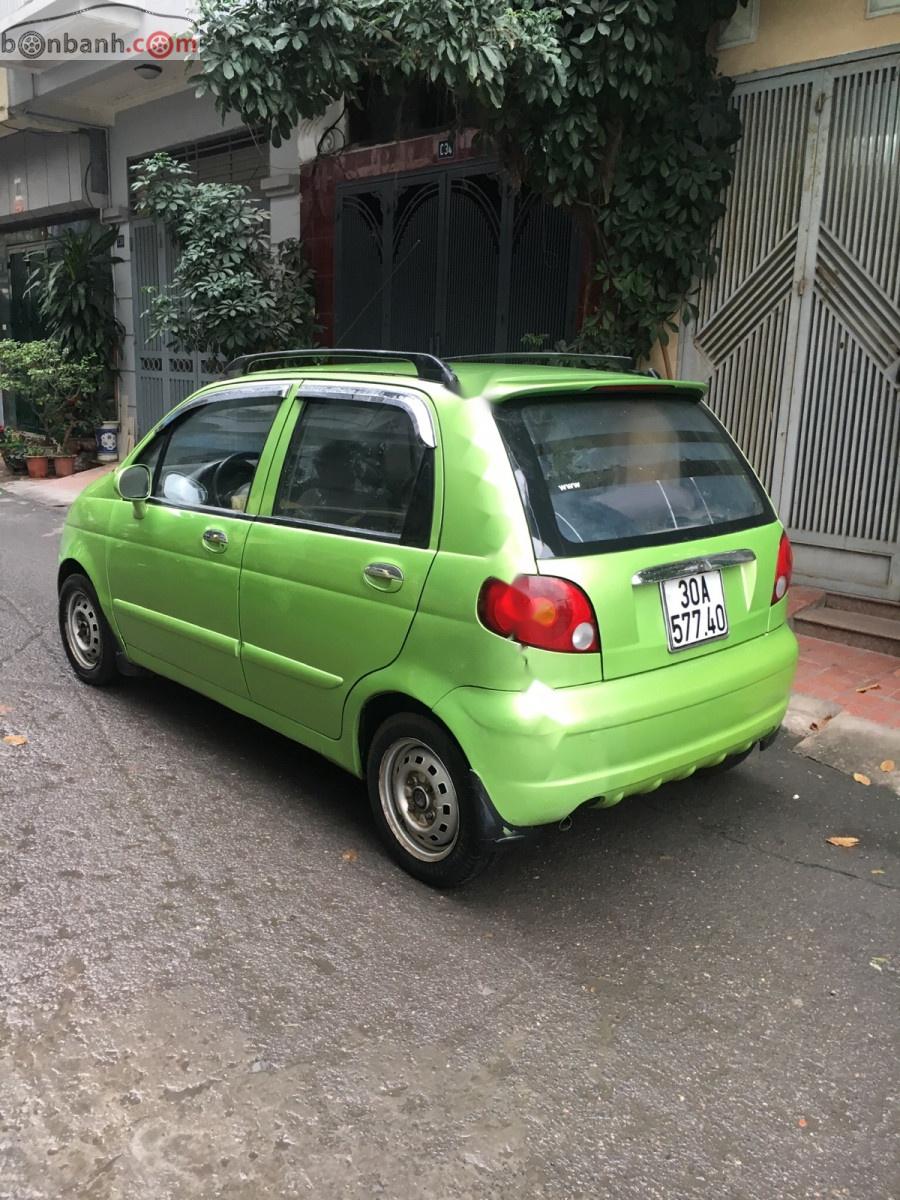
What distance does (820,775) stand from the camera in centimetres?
458

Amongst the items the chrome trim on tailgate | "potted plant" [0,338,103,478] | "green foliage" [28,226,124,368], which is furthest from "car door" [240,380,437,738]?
"green foliage" [28,226,124,368]

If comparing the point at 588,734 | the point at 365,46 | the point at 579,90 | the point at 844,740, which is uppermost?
the point at 365,46

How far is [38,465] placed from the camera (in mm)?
13984

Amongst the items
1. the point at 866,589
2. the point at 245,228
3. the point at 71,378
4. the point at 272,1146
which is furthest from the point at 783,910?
the point at 71,378

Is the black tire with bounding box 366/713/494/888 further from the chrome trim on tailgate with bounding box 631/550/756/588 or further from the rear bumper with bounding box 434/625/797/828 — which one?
the chrome trim on tailgate with bounding box 631/550/756/588

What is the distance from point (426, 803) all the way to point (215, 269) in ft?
24.4

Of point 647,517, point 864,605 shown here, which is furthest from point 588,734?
point 864,605

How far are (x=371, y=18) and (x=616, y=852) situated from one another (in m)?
5.65

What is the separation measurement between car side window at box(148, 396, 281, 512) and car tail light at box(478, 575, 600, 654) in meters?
1.49

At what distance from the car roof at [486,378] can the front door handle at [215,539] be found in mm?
664

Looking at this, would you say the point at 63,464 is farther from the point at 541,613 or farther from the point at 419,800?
the point at 541,613

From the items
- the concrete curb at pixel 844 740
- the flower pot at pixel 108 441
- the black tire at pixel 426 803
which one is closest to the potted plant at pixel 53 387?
the flower pot at pixel 108 441

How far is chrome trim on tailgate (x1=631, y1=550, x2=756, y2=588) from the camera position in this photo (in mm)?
3283

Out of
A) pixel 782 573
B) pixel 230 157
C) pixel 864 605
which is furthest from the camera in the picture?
pixel 230 157
